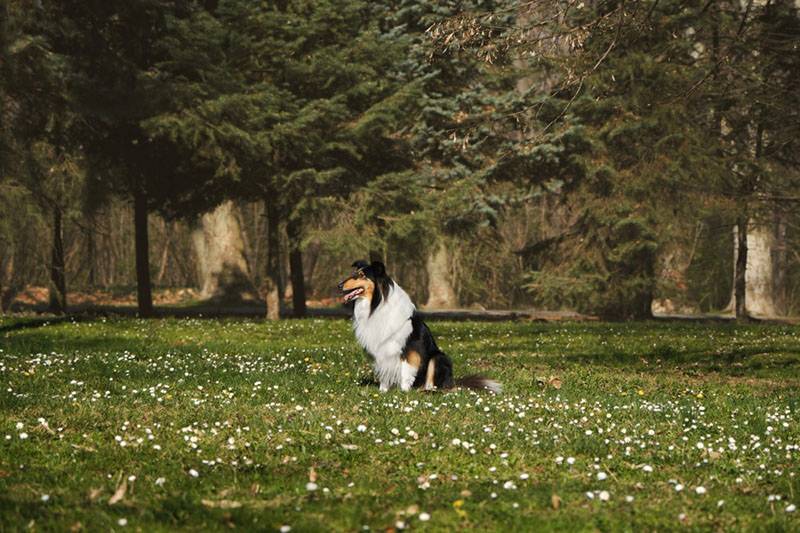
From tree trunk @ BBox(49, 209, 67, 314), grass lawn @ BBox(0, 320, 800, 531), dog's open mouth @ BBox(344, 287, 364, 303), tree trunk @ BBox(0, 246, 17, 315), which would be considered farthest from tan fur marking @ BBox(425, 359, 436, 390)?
tree trunk @ BBox(49, 209, 67, 314)

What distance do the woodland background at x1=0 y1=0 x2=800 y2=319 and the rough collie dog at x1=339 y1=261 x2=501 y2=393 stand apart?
35.4ft

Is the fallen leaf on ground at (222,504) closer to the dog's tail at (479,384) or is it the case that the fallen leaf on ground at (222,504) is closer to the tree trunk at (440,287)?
the dog's tail at (479,384)

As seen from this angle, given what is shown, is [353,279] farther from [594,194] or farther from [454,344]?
[594,194]

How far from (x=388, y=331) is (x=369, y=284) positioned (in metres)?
0.61

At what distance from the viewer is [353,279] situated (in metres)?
12.1

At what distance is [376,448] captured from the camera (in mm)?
8539

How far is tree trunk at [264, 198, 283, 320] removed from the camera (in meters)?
28.1

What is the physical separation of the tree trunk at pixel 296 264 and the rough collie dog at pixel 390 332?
14.8m

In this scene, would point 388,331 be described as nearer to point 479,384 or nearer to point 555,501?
point 479,384

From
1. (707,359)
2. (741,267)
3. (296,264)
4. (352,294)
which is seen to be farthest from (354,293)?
(741,267)

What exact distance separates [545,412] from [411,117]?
2138cm

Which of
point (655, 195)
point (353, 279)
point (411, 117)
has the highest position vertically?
point (411, 117)

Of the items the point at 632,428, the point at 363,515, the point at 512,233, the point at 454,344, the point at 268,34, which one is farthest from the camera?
the point at 512,233

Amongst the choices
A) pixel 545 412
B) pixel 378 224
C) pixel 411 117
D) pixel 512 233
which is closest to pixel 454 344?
pixel 378 224
